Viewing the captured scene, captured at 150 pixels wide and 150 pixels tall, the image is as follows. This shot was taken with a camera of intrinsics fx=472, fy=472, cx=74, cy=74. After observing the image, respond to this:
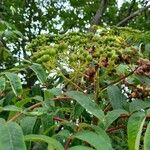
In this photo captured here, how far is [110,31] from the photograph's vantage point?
5.08ft

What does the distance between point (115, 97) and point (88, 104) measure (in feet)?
0.56

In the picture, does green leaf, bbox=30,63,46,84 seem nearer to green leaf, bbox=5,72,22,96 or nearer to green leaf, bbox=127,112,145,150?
green leaf, bbox=5,72,22,96

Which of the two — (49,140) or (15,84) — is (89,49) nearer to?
(15,84)

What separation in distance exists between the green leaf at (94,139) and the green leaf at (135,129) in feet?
0.19

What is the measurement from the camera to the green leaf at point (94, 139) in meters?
1.09

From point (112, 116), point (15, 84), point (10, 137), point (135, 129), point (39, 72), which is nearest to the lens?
point (10, 137)

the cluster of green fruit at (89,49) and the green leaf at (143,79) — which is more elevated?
the cluster of green fruit at (89,49)

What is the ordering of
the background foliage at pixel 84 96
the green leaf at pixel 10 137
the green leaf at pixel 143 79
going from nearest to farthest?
the green leaf at pixel 10 137 < the background foliage at pixel 84 96 < the green leaf at pixel 143 79

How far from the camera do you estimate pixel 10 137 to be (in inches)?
41.6

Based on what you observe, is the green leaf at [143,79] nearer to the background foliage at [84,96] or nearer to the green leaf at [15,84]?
the background foliage at [84,96]

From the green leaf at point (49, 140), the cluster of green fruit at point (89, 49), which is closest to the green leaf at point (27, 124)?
the green leaf at point (49, 140)

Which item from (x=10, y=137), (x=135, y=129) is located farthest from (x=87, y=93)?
(x=10, y=137)

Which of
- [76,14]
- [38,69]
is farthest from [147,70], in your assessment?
[76,14]

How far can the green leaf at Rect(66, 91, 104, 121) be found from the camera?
1222mm
